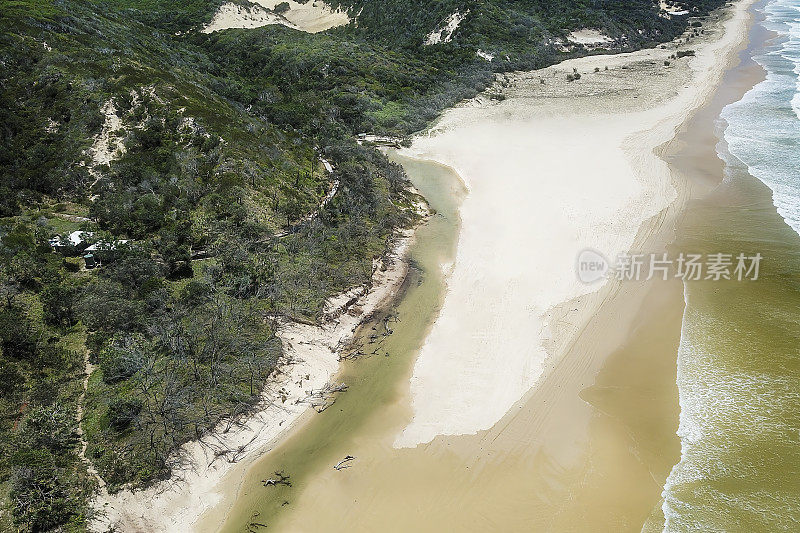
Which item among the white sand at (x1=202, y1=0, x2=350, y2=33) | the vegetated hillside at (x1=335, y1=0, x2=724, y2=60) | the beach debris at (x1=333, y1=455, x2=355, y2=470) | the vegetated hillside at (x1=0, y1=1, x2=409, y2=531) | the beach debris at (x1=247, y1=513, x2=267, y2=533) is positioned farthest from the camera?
the white sand at (x1=202, y1=0, x2=350, y2=33)

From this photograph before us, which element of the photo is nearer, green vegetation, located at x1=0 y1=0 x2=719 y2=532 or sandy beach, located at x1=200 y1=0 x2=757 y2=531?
sandy beach, located at x1=200 y1=0 x2=757 y2=531

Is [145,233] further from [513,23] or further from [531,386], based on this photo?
[513,23]

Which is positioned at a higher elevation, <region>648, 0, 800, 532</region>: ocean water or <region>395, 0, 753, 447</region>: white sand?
<region>395, 0, 753, 447</region>: white sand

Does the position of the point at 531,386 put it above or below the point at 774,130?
above

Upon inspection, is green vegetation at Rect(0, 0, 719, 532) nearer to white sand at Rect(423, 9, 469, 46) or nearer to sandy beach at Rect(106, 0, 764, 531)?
sandy beach at Rect(106, 0, 764, 531)

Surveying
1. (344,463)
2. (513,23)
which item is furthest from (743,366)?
(513,23)

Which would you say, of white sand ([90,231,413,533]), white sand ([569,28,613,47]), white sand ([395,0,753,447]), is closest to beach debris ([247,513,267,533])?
white sand ([90,231,413,533])

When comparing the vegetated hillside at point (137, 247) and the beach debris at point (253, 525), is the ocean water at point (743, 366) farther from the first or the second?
the vegetated hillside at point (137, 247)
